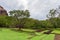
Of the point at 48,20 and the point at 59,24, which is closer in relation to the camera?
the point at 59,24

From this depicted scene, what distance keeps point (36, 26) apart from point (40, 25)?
1901mm

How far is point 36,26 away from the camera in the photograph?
85188 mm

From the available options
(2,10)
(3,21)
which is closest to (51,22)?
(3,21)

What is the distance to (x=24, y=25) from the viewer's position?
81.1 meters

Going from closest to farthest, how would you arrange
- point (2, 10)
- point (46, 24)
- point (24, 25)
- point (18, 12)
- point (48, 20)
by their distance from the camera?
point (18, 12), point (24, 25), point (46, 24), point (48, 20), point (2, 10)

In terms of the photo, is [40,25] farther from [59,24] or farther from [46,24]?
[59,24]

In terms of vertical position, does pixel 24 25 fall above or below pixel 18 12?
below

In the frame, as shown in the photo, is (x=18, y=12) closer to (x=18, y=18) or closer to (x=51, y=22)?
(x=18, y=18)

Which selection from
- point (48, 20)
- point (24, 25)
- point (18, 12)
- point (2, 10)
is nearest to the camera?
point (18, 12)

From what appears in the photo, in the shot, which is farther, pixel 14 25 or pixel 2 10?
pixel 2 10

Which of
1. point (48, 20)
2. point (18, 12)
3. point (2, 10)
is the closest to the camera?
point (18, 12)

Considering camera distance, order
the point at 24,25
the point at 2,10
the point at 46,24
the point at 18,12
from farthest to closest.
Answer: the point at 2,10 < the point at 46,24 < the point at 24,25 < the point at 18,12

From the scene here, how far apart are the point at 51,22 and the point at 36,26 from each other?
823 cm

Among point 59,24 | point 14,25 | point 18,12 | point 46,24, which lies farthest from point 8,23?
point 59,24
